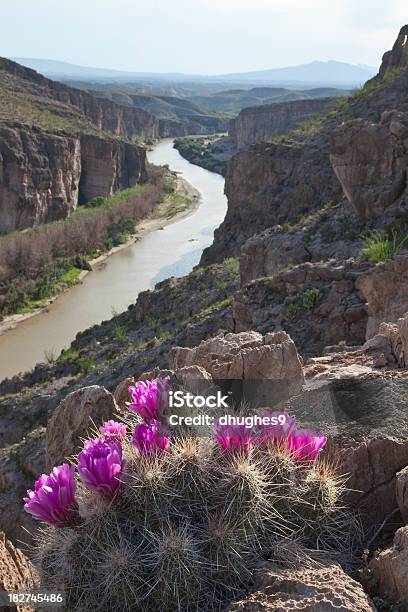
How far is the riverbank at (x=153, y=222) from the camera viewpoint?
32.3m

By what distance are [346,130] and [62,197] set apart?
34214mm

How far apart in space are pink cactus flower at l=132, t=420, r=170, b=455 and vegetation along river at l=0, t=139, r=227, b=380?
22326 mm

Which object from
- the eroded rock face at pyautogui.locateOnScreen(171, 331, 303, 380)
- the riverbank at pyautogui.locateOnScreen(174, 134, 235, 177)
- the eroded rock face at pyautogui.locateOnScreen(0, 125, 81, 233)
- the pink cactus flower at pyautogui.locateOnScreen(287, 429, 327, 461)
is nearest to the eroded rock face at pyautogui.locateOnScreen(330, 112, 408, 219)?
the eroded rock face at pyautogui.locateOnScreen(171, 331, 303, 380)

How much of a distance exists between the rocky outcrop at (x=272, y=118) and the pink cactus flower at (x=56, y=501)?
77.7 metres

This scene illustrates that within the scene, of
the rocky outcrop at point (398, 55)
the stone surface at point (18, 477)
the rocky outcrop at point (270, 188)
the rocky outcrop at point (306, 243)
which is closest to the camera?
the stone surface at point (18, 477)

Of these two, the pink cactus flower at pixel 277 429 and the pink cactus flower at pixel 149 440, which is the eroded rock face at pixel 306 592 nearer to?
A: the pink cactus flower at pixel 277 429

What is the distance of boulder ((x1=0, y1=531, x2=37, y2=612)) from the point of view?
334 centimetres

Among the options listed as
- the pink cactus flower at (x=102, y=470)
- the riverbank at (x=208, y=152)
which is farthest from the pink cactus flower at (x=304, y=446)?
the riverbank at (x=208, y=152)

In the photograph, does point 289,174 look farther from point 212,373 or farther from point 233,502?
point 233,502

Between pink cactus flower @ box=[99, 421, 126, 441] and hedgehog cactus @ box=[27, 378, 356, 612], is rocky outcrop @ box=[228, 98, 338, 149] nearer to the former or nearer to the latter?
pink cactus flower @ box=[99, 421, 126, 441]

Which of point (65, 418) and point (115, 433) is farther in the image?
point (65, 418)

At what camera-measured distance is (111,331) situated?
65.2ft

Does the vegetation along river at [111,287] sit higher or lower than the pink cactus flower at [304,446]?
lower

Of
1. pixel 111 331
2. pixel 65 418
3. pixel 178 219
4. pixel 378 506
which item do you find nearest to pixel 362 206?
pixel 111 331
